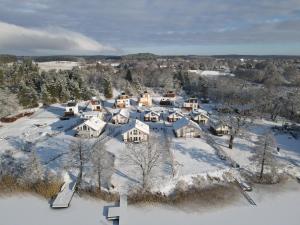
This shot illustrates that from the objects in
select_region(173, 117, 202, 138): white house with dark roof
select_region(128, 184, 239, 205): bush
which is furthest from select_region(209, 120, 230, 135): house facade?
select_region(128, 184, 239, 205): bush

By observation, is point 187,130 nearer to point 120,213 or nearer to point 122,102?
point 120,213

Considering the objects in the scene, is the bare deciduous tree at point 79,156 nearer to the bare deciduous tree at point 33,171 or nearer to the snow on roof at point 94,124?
the bare deciduous tree at point 33,171

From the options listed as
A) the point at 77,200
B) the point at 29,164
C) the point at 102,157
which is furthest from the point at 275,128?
the point at 29,164

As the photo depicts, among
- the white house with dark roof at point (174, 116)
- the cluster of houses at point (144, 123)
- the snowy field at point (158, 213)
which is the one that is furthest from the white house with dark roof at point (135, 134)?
the snowy field at point (158, 213)

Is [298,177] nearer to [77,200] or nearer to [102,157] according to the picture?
[102,157]

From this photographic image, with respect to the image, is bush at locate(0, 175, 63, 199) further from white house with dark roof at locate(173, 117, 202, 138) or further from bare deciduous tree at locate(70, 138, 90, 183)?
white house with dark roof at locate(173, 117, 202, 138)

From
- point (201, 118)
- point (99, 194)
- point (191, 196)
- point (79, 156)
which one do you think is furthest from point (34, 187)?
point (201, 118)
